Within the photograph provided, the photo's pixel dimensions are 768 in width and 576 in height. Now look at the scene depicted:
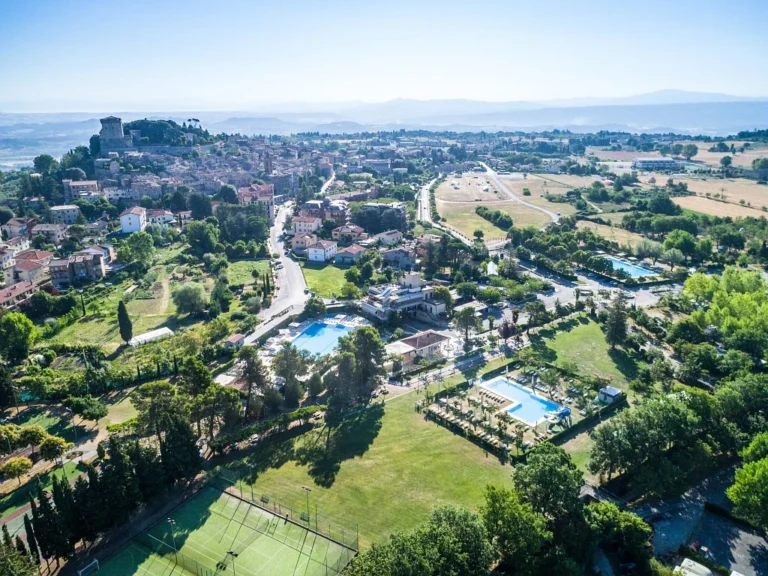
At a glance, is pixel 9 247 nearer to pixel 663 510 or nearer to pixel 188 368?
pixel 188 368

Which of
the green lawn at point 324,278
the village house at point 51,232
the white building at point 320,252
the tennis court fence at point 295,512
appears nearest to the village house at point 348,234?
the white building at point 320,252

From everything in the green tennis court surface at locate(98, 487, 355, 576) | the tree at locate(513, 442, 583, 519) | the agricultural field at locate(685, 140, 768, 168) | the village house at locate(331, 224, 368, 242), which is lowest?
the green tennis court surface at locate(98, 487, 355, 576)

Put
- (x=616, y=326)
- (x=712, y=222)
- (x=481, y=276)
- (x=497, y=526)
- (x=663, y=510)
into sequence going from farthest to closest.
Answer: (x=712, y=222) < (x=481, y=276) < (x=616, y=326) < (x=663, y=510) < (x=497, y=526)

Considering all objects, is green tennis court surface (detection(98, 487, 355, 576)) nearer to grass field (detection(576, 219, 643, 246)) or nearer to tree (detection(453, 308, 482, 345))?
tree (detection(453, 308, 482, 345))

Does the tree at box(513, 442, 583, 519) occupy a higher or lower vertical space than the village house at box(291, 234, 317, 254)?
higher

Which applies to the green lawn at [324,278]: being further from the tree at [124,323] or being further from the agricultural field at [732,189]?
the agricultural field at [732,189]

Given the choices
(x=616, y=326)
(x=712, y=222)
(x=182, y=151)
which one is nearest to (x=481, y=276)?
(x=616, y=326)

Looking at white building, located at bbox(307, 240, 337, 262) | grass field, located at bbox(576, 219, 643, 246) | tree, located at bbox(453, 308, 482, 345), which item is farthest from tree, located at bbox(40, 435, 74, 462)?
grass field, located at bbox(576, 219, 643, 246)
